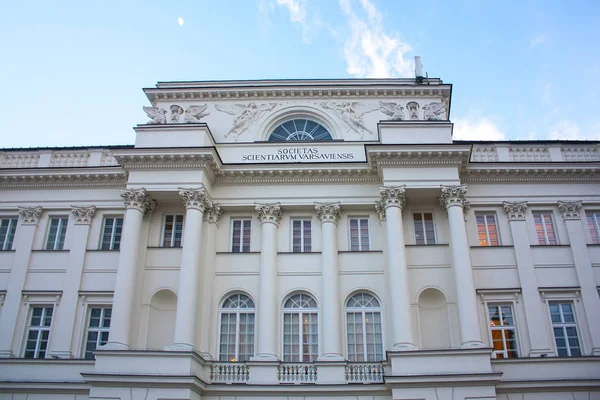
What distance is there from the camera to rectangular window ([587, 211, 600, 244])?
23766mm

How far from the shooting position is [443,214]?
2373cm

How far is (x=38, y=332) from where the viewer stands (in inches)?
904

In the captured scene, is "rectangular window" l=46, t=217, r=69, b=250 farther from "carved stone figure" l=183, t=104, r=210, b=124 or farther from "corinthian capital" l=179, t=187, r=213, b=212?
"carved stone figure" l=183, t=104, r=210, b=124

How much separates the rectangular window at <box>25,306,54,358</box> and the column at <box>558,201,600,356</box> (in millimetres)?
21072

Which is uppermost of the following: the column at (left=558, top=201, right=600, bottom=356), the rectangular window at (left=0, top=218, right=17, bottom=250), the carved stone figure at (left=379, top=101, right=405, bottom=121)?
the carved stone figure at (left=379, top=101, right=405, bottom=121)

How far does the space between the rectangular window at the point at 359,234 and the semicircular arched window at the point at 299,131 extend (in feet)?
14.2

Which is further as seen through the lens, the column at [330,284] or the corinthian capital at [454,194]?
the corinthian capital at [454,194]

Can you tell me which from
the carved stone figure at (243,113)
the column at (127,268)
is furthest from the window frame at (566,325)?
the column at (127,268)

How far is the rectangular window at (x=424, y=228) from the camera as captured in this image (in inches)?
930

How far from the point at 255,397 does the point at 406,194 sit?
975 cm

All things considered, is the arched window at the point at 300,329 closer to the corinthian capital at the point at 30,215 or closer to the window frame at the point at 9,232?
the corinthian capital at the point at 30,215

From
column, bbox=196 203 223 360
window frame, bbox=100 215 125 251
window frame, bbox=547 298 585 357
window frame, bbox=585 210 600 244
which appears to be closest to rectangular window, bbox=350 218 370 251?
column, bbox=196 203 223 360

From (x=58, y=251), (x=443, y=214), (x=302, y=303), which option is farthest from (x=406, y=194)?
(x=58, y=251)

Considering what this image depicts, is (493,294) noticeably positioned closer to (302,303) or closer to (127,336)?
(302,303)
